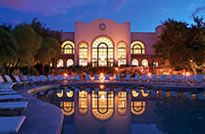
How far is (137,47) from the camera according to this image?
109 feet

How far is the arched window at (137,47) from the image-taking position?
1300 inches

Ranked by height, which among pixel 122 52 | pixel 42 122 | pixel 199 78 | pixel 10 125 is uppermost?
pixel 122 52

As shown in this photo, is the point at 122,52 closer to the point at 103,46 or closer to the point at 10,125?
the point at 103,46

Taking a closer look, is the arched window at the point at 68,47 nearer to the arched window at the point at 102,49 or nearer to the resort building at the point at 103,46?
the resort building at the point at 103,46

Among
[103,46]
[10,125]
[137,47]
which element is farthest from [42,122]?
[137,47]

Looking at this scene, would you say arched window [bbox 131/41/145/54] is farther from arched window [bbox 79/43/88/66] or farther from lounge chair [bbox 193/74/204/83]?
lounge chair [bbox 193/74/204/83]

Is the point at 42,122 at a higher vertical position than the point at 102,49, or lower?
lower

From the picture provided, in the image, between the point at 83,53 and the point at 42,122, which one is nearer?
the point at 42,122

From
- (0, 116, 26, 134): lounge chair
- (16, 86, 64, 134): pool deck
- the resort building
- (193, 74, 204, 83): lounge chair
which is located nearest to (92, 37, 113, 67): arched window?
the resort building

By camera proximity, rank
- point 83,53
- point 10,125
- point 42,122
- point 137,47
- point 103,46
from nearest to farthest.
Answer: point 10,125
point 42,122
point 83,53
point 103,46
point 137,47

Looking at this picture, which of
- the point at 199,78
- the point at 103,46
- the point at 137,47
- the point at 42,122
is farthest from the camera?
the point at 137,47

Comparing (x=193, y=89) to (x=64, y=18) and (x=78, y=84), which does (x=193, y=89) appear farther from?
(x=64, y=18)

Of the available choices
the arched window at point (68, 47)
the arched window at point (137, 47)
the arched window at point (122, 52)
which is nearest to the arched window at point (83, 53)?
the arched window at point (68, 47)

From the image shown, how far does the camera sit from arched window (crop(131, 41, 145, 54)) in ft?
108
